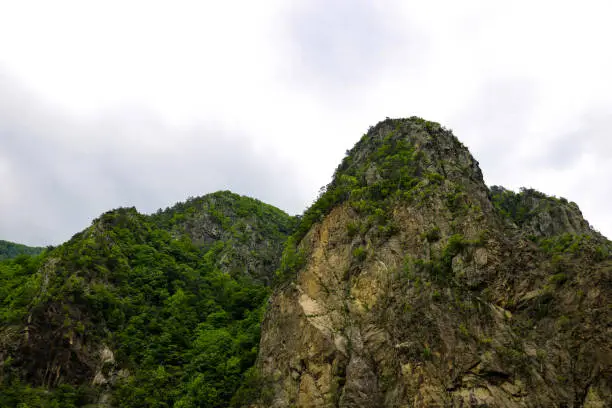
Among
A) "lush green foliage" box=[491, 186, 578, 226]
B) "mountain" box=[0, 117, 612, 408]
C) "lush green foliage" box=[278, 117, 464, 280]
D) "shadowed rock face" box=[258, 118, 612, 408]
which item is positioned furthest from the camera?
"lush green foliage" box=[491, 186, 578, 226]

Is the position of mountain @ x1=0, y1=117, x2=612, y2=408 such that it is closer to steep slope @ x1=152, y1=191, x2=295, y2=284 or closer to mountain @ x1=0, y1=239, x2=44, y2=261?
steep slope @ x1=152, y1=191, x2=295, y2=284

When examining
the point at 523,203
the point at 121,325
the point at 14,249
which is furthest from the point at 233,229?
the point at 14,249

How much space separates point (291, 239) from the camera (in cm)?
4706

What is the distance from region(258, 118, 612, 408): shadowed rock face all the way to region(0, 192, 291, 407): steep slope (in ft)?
21.6

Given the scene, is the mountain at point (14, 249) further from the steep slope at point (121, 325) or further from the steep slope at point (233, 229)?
the steep slope at point (121, 325)

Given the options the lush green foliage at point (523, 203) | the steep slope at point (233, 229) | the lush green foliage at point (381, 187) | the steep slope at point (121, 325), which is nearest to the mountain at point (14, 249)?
the steep slope at point (233, 229)

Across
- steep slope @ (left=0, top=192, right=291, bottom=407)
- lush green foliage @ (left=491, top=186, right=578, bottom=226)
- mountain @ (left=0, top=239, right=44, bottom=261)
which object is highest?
lush green foliage @ (left=491, top=186, right=578, bottom=226)

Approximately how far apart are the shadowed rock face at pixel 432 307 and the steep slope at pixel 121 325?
→ 6594mm

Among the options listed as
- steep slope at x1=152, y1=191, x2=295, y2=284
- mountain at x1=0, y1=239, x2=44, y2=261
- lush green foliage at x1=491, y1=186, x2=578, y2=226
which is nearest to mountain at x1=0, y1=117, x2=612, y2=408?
lush green foliage at x1=491, y1=186, x2=578, y2=226

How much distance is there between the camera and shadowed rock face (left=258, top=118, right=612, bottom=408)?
23.5 m

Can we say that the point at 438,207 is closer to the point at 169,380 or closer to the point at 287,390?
the point at 287,390

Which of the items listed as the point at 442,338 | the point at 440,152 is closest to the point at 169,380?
the point at 442,338

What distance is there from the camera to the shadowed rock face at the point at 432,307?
23547 millimetres

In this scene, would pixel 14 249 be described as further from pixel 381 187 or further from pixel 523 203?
pixel 523 203
